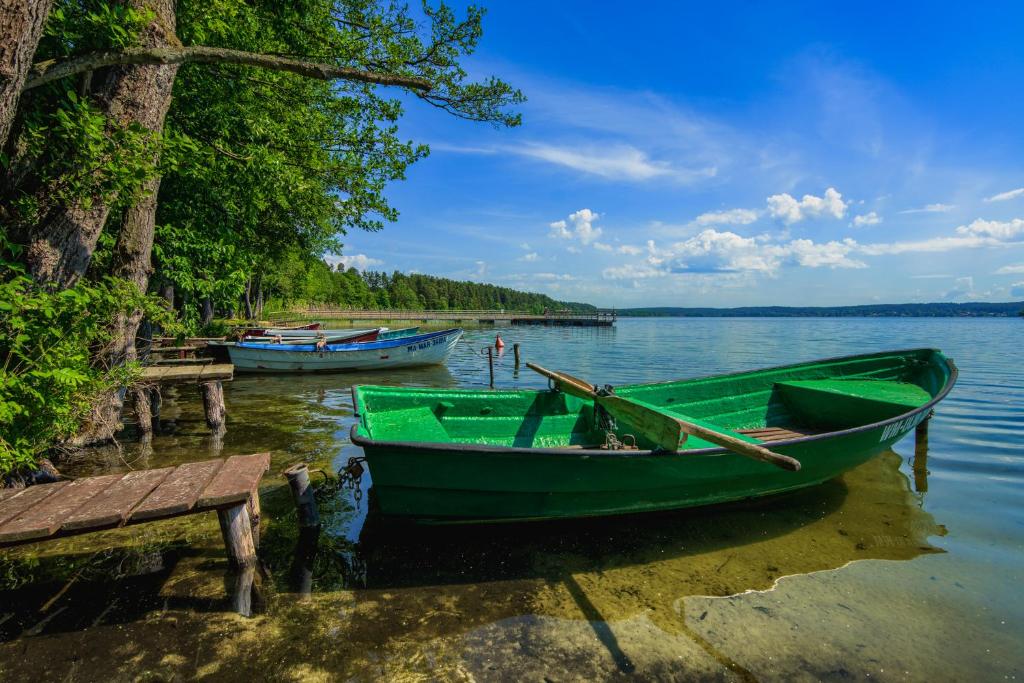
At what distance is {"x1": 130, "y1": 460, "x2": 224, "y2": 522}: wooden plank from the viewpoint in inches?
132

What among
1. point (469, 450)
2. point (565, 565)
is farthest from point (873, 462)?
point (469, 450)

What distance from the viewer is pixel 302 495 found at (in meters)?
5.21

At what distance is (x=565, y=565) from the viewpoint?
15.6 ft

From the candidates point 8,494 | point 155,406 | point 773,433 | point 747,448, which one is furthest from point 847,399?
point 155,406

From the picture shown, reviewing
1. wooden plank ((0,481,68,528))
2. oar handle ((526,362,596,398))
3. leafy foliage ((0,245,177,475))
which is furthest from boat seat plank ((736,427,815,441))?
leafy foliage ((0,245,177,475))

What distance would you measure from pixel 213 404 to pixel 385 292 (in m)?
110

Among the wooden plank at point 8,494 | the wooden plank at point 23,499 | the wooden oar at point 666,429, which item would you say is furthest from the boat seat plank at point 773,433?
the wooden plank at point 8,494

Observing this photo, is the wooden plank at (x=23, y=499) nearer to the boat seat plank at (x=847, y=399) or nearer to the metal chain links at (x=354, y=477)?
the metal chain links at (x=354, y=477)

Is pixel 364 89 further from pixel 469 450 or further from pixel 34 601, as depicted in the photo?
pixel 34 601

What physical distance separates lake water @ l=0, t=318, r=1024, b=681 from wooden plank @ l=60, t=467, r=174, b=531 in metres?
0.96

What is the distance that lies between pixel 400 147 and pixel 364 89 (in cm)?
148

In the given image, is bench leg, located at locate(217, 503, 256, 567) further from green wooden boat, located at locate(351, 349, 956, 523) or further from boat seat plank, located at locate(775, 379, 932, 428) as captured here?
boat seat plank, located at locate(775, 379, 932, 428)

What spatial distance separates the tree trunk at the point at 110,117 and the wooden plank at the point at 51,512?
2.54 meters

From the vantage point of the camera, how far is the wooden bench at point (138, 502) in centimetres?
316
